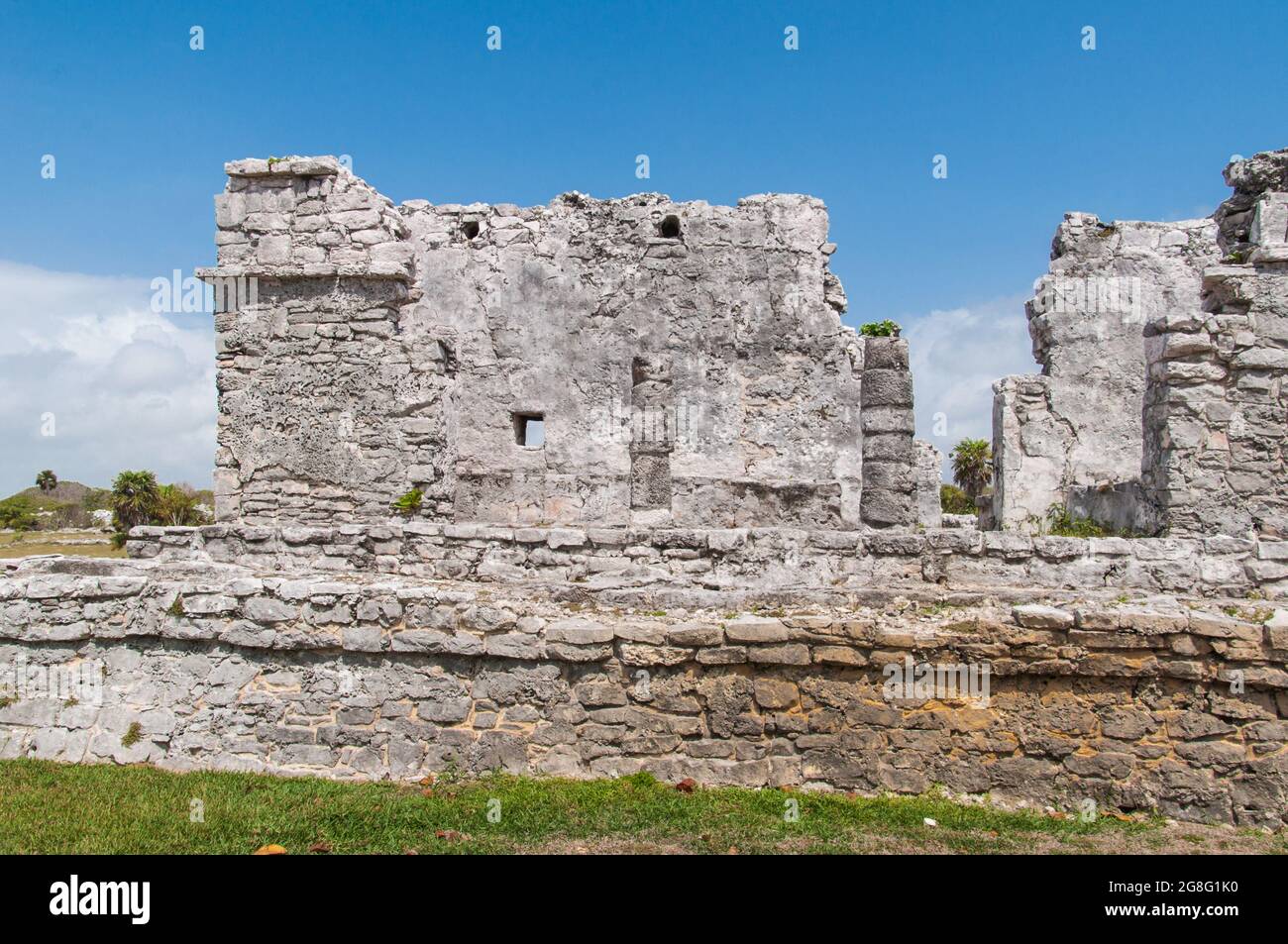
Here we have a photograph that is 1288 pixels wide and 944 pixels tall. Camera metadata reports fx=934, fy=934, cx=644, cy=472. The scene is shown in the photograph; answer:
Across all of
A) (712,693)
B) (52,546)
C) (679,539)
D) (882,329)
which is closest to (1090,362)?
(882,329)

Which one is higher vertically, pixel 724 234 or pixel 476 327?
pixel 724 234

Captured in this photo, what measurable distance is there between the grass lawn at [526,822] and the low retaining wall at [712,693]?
8.0 inches

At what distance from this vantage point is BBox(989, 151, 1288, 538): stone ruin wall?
743 centimetres

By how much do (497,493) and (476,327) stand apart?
7.18 ft

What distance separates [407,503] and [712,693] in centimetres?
533

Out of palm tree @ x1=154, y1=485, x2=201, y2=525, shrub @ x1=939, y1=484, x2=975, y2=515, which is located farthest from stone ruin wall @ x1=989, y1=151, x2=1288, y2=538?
palm tree @ x1=154, y1=485, x2=201, y2=525

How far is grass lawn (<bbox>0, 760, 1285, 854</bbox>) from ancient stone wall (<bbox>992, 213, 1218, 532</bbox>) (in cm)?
820

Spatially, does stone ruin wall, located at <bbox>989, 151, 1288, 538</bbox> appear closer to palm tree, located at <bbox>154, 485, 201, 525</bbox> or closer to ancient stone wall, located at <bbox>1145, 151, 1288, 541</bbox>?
ancient stone wall, located at <bbox>1145, 151, 1288, 541</bbox>

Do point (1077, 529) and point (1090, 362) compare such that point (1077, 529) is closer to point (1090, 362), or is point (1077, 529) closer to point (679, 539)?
point (679, 539)

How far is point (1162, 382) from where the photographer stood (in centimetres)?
759
